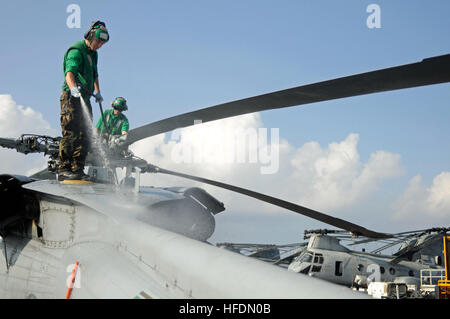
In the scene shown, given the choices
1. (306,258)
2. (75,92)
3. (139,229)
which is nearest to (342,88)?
(139,229)

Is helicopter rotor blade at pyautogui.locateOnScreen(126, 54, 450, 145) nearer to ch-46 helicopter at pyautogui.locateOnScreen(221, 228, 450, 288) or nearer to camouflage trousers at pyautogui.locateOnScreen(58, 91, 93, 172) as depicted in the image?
camouflage trousers at pyautogui.locateOnScreen(58, 91, 93, 172)

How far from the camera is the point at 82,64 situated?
5.29 metres

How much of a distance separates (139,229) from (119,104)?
416cm

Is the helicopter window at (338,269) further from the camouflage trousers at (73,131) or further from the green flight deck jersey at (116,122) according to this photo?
the camouflage trousers at (73,131)

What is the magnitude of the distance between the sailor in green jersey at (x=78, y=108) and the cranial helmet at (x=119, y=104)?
6.04 feet

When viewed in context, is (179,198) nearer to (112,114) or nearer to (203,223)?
(203,223)

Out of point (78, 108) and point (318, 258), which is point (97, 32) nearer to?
point (78, 108)

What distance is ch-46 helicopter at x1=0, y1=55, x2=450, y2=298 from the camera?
103 inches

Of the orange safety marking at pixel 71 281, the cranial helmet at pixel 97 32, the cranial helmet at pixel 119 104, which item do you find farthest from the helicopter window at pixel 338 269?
the orange safety marking at pixel 71 281

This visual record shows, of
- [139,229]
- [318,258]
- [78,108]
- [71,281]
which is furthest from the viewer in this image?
[318,258]

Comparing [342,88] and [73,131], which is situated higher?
[342,88]

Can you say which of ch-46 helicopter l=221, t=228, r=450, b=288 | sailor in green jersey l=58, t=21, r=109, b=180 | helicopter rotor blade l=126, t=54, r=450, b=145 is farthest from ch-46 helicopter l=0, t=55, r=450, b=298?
ch-46 helicopter l=221, t=228, r=450, b=288
